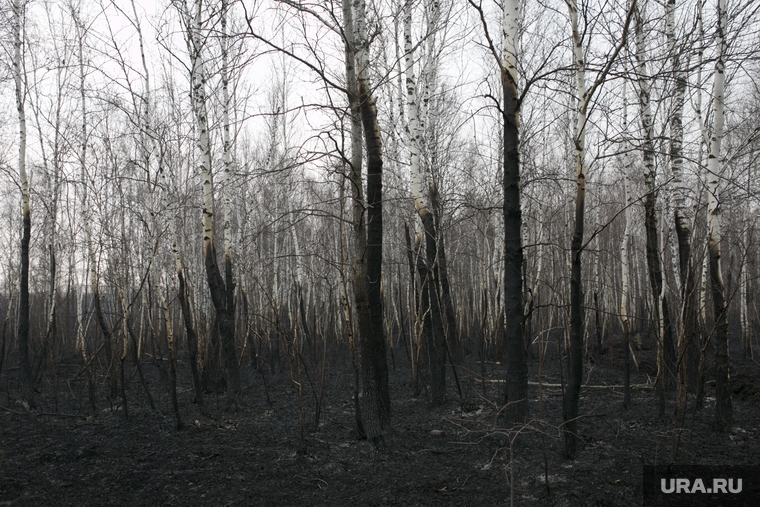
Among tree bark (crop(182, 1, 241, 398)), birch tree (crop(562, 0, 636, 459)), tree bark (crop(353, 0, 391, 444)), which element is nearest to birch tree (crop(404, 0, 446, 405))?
tree bark (crop(353, 0, 391, 444))

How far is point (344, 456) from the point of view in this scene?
521 cm

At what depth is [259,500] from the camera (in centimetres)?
421

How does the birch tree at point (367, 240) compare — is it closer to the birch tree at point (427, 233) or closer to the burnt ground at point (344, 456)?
the burnt ground at point (344, 456)

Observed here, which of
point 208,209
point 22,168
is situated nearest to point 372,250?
point 208,209

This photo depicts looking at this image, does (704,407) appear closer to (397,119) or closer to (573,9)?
(573,9)


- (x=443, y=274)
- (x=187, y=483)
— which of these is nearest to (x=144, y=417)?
(x=187, y=483)

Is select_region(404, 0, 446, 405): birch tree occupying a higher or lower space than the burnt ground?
higher

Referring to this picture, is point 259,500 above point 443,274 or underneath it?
underneath

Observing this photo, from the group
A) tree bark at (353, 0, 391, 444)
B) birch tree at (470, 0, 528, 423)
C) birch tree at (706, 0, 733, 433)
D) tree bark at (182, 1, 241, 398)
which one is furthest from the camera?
tree bark at (182, 1, 241, 398)

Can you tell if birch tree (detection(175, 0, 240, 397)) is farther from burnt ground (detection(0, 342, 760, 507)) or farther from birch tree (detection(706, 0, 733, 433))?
birch tree (detection(706, 0, 733, 433))

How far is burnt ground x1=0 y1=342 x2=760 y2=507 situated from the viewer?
4141mm

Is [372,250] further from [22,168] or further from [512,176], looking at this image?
[22,168]

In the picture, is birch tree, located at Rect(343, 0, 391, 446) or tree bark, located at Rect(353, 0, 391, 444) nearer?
birch tree, located at Rect(343, 0, 391, 446)

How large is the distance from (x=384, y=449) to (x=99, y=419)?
4491 mm
